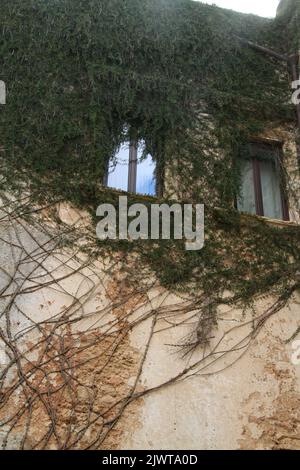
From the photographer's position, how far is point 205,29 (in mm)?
6672

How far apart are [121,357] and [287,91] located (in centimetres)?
459

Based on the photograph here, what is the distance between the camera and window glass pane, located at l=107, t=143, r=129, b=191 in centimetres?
557

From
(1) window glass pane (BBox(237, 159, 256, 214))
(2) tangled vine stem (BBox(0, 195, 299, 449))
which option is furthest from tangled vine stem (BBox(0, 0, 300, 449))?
(1) window glass pane (BBox(237, 159, 256, 214))

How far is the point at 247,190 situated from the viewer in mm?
6188

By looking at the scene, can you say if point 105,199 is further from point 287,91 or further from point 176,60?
point 287,91

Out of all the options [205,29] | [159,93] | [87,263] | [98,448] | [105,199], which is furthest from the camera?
[205,29]

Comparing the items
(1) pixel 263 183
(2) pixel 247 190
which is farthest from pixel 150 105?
(1) pixel 263 183

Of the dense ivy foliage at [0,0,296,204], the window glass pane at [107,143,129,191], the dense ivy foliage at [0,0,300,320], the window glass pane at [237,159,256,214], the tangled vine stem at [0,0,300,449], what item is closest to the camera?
the tangled vine stem at [0,0,300,449]

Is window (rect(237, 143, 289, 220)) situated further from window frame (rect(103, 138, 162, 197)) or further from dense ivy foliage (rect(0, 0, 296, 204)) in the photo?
window frame (rect(103, 138, 162, 197))

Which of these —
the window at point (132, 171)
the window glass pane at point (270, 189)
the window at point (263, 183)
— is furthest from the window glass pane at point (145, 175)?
the window glass pane at point (270, 189)

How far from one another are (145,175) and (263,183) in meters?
1.70

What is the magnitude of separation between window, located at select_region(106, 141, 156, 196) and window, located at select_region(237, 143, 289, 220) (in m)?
1.19

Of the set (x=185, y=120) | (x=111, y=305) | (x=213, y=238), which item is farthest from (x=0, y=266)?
(x=185, y=120)

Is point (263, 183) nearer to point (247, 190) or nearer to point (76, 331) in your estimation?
point (247, 190)
